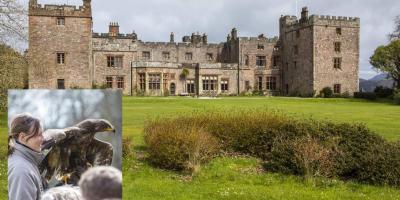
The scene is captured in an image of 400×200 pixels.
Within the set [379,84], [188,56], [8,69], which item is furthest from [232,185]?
[379,84]

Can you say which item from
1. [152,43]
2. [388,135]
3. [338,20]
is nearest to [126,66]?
[152,43]

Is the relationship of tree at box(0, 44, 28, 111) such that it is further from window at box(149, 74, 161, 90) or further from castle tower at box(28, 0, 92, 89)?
window at box(149, 74, 161, 90)

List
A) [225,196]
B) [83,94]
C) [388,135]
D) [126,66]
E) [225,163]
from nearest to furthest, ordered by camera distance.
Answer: [83,94], [225,196], [225,163], [388,135], [126,66]

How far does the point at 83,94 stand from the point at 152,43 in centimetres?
5113

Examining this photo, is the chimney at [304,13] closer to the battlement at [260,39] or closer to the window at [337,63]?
the battlement at [260,39]

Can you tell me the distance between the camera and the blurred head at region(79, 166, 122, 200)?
4.97 m

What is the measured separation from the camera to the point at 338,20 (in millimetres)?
52156

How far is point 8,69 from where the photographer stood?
16.7 m

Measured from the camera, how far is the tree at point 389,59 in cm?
4688

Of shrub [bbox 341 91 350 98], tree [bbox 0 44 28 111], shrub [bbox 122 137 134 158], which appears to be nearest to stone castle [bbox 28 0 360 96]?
shrub [bbox 341 91 350 98]

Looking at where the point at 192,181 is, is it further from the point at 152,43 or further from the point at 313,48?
the point at 152,43

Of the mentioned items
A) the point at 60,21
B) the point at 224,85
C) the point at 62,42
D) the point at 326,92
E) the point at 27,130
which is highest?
the point at 60,21

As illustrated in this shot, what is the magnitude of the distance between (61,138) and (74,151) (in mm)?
202

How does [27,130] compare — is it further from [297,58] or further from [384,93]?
[297,58]
